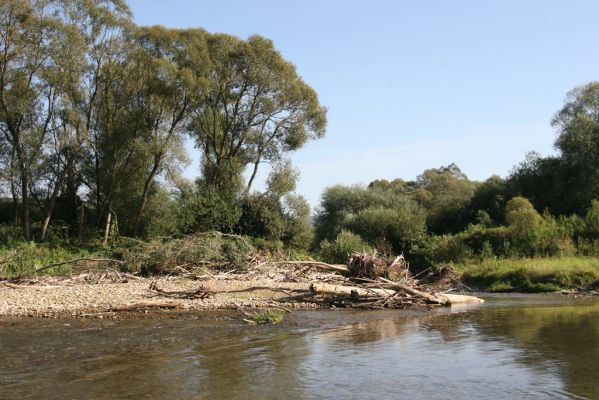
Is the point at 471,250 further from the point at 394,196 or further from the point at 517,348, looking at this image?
the point at 517,348

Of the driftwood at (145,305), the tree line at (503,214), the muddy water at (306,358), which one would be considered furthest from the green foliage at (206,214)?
the muddy water at (306,358)

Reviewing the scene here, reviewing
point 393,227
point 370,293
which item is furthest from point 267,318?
point 393,227

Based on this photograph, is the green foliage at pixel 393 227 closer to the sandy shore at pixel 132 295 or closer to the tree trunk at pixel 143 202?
the tree trunk at pixel 143 202

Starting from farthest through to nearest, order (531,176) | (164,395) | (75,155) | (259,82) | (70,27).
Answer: (531,176) → (259,82) → (75,155) → (70,27) → (164,395)

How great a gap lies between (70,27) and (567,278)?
31451 millimetres

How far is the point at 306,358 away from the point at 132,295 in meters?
10.3

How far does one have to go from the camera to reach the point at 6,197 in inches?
1670

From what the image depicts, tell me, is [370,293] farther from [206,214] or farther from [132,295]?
[206,214]

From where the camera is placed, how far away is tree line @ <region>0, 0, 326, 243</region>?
118 ft

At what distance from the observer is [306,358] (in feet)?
42.2

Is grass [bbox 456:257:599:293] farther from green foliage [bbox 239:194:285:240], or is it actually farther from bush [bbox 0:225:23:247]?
bush [bbox 0:225:23:247]

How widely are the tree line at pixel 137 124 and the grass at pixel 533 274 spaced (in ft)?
48.5

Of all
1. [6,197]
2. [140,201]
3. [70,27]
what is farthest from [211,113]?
[6,197]

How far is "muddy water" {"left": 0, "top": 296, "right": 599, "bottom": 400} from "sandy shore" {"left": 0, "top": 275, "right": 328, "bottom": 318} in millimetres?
1544
